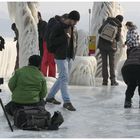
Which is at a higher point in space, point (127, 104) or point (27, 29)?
point (27, 29)

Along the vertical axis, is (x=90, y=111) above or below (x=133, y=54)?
below

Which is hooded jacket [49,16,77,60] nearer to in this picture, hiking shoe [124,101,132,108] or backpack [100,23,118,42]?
hiking shoe [124,101,132,108]

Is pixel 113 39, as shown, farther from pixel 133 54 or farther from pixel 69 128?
pixel 69 128

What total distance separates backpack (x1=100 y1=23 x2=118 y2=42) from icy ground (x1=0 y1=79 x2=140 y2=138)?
59.6 inches

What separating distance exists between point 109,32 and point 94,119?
174 inches

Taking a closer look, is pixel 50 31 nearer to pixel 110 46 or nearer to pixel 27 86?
pixel 27 86

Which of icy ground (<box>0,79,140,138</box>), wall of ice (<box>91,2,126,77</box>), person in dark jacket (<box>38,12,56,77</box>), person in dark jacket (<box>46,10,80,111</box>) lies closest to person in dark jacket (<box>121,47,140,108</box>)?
icy ground (<box>0,79,140,138</box>)

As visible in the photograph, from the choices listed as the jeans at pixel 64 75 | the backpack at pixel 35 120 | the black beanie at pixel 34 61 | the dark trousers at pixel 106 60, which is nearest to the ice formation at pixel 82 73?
the dark trousers at pixel 106 60

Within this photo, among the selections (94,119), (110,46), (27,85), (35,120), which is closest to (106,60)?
(110,46)

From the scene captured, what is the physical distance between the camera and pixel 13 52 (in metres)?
16.8

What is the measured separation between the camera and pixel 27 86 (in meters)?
7.33

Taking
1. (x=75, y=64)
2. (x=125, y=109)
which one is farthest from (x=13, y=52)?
(x=125, y=109)

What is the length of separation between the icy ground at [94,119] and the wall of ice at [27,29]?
307cm

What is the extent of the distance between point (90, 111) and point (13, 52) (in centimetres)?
870
